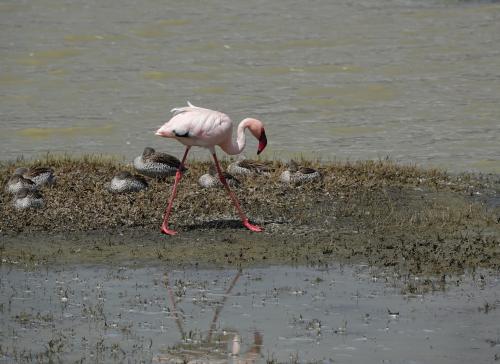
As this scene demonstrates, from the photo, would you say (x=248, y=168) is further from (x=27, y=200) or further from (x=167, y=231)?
(x=27, y=200)

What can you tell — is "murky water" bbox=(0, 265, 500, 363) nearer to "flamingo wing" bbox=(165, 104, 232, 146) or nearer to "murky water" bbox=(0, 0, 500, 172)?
"flamingo wing" bbox=(165, 104, 232, 146)

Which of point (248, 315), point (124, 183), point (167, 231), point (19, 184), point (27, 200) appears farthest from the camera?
point (19, 184)

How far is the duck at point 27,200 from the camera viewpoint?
13.5 meters

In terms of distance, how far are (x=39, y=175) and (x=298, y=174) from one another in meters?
3.15

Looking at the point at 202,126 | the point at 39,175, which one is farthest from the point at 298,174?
the point at 39,175

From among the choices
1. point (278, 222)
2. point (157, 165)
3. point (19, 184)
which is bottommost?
point (278, 222)

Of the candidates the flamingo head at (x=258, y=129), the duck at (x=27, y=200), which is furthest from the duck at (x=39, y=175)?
the flamingo head at (x=258, y=129)

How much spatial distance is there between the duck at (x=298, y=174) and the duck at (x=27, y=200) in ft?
9.97

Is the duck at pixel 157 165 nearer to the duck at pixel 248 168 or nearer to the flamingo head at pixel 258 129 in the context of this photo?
the duck at pixel 248 168

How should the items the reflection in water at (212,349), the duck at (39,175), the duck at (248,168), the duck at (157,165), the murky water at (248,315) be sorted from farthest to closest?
the duck at (248,168), the duck at (157,165), the duck at (39,175), the murky water at (248,315), the reflection in water at (212,349)

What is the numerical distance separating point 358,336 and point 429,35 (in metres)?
22.3

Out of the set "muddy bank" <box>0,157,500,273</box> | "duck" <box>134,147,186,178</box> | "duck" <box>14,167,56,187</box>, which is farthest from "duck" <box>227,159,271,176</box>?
"duck" <box>14,167,56,187</box>

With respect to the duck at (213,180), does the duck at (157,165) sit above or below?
above

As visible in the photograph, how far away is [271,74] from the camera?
26891 millimetres
